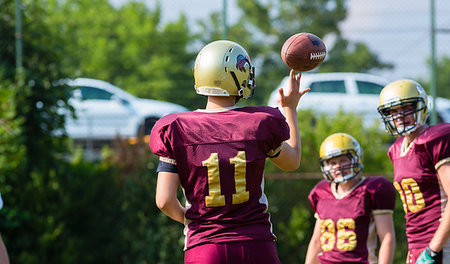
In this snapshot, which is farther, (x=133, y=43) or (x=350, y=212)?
(x=133, y=43)

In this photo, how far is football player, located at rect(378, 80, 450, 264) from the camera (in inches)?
146

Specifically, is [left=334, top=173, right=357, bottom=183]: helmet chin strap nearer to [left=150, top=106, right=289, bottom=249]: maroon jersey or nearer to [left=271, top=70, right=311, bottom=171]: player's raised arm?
[left=271, top=70, right=311, bottom=171]: player's raised arm

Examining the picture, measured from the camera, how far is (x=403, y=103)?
4070mm

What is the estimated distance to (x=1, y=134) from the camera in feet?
23.7

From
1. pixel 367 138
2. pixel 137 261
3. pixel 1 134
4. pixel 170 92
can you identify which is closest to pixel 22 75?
pixel 1 134

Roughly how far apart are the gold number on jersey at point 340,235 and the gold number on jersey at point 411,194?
0.48 metres

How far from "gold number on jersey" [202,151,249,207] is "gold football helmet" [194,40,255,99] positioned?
1.12 ft

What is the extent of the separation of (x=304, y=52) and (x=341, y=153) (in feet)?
4.14

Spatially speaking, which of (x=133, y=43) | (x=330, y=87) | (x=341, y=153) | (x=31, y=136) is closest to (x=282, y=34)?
(x=330, y=87)

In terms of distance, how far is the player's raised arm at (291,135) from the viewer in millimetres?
3129

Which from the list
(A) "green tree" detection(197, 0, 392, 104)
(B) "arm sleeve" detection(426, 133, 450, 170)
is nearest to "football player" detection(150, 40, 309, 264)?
(B) "arm sleeve" detection(426, 133, 450, 170)

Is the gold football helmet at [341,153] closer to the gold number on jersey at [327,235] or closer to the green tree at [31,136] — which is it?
the gold number on jersey at [327,235]

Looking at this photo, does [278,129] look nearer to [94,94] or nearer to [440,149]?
[440,149]

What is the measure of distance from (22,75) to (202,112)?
199 inches
